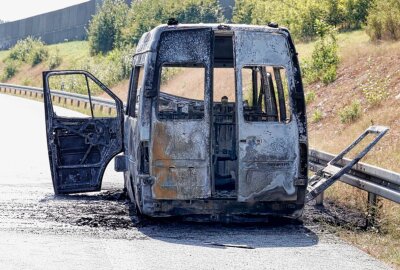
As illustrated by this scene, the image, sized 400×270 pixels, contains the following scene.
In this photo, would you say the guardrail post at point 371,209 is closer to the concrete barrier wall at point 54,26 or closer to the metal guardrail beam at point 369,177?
the metal guardrail beam at point 369,177

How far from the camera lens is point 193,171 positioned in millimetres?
10688

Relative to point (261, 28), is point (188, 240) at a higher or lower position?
lower

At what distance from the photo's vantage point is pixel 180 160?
10.7 m

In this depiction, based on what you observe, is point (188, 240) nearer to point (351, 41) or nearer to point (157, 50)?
point (157, 50)

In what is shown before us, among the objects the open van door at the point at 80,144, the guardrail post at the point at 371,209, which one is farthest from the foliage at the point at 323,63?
the guardrail post at the point at 371,209

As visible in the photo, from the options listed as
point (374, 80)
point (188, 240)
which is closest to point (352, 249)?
point (188, 240)

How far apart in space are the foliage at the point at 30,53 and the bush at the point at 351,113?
189 feet

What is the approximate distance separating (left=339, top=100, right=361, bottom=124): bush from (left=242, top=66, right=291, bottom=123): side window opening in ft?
27.3

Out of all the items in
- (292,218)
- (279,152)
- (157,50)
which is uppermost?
(157,50)

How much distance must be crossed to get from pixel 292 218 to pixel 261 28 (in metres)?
2.36

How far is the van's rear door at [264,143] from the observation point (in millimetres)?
10672

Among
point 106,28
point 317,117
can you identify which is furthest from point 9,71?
point 317,117

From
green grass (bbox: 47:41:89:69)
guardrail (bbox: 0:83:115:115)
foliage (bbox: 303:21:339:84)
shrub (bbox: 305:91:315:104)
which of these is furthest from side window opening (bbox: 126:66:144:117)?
green grass (bbox: 47:41:89:69)

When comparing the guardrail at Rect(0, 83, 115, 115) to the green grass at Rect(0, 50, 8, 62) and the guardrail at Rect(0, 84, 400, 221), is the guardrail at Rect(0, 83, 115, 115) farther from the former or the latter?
the green grass at Rect(0, 50, 8, 62)
